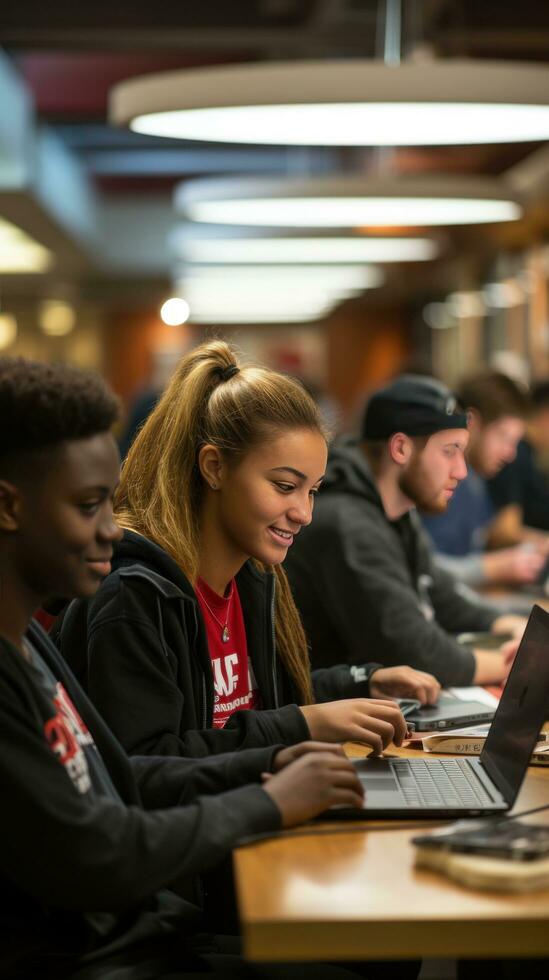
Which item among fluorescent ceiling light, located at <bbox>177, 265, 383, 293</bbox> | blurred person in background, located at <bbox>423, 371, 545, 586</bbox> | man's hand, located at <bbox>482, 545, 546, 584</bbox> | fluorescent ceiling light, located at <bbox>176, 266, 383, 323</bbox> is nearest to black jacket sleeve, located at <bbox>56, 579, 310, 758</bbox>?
blurred person in background, located at <bbox>423, 371, 545, 586</bbox>

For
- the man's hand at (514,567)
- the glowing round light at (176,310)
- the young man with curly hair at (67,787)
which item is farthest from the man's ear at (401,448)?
the glowing round light at (176,310)

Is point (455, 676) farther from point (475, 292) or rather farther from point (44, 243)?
point (475, 292)

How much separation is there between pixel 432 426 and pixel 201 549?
94 centimetres

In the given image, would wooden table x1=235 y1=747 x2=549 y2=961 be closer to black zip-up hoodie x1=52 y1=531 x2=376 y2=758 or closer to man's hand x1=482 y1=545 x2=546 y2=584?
black zip-up hoodie x1=52 y1=531 x2=376 y2=758

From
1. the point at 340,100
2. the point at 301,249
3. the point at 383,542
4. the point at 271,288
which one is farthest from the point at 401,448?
the point at 271,288

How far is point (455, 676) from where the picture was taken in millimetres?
2990

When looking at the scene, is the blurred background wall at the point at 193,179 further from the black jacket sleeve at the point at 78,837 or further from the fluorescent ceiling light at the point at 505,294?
the black jacket sleeve at the point at 78,837

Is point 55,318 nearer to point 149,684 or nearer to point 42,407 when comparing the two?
point 149,684

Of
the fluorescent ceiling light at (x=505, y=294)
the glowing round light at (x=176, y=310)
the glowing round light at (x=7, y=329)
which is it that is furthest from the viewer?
the glowing round light at (x=7, y=329)

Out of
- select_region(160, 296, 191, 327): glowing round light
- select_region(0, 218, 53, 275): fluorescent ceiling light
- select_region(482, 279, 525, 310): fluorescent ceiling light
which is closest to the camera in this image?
select_region(482, 279, 525, 310): fluorescent ceiling light

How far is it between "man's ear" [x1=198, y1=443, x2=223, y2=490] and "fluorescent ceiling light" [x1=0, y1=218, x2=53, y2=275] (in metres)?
8.57

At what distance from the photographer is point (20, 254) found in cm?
1220

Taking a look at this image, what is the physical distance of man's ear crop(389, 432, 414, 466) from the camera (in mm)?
3070

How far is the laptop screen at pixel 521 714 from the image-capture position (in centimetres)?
183
